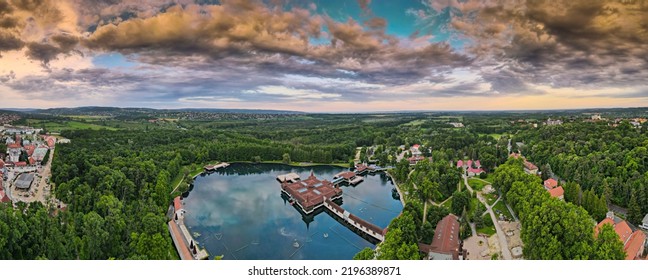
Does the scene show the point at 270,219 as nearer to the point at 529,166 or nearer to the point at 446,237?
the point at 446,237

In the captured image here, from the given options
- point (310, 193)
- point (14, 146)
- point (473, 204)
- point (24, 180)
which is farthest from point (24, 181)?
point (473, 204)

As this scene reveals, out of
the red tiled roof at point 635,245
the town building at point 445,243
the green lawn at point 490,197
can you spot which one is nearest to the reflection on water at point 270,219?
the town building at point 445,243

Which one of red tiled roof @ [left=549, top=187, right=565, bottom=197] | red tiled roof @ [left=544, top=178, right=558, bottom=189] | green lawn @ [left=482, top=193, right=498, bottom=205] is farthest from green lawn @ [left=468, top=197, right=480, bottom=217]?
red tiled roof @ [left=544, top=178, right=558, bottom=189]

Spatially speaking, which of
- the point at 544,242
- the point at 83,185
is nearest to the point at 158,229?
the point at 83,185

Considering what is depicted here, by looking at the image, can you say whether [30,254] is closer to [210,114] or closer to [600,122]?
[600,122]

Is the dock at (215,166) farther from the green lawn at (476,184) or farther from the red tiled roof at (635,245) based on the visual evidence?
the red tiled roof at (635,245)
